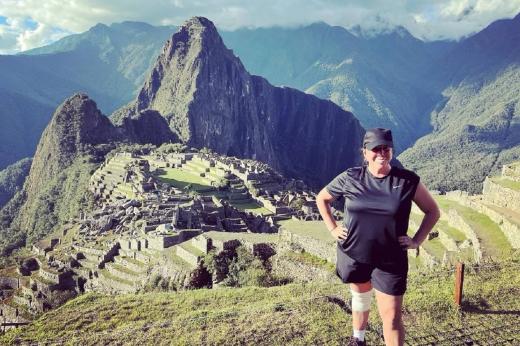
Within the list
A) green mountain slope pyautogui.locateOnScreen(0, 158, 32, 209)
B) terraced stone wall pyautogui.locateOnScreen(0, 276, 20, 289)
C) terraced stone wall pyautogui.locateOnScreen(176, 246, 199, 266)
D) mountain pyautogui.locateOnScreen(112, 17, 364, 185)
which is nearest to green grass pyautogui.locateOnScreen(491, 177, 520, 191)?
terraced stone wall pyautogui.locateOnScreen(176, 246, 199, 266)

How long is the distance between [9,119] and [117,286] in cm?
17914

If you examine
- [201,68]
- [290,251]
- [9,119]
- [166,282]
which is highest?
[201,68]

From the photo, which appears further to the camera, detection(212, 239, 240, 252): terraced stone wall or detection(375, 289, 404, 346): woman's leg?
detection(212, 239, 240, 252): terraced stone wall

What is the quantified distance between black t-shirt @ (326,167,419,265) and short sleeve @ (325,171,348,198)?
18mm

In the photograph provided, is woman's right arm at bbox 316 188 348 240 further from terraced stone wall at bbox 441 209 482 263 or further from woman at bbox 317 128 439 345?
terraced stone wall at bbox 441 209 482 263

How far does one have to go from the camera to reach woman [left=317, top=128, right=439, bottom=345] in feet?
16.6

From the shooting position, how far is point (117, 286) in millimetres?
21047

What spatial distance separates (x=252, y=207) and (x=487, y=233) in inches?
1137

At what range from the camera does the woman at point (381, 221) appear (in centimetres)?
507

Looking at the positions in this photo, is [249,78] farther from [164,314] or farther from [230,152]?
[164,314]

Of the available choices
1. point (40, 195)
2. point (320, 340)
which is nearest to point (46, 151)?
point (40, 195)

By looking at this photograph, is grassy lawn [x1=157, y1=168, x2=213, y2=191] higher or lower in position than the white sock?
higher

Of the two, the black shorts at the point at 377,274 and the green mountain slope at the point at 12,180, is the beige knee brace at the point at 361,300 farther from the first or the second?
the green mountain slope at the point at 12,180

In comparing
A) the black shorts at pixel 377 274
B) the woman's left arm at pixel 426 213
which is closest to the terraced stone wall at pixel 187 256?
the black shorts at pixel 377 274
